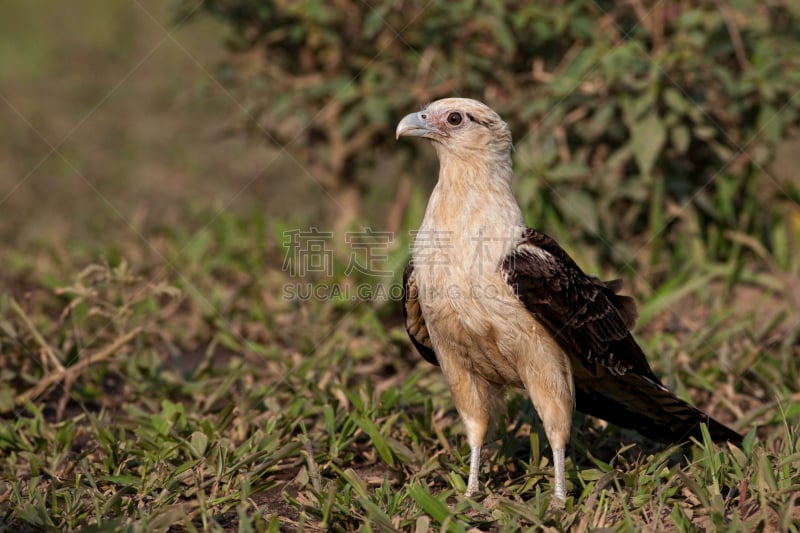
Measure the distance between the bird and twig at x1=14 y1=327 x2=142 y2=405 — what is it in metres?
1.50

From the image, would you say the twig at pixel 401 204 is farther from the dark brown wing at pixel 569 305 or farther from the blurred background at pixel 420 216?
the dark brown wing at pixel 569 305

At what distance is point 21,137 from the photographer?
969 centimetres

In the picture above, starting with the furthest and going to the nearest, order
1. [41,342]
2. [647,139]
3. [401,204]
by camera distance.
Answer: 1. [401,204]
2. [647,139]
3. [41,342]

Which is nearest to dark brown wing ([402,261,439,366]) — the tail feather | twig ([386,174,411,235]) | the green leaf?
the tail feather

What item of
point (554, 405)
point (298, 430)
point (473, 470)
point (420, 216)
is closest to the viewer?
point (554, 405)

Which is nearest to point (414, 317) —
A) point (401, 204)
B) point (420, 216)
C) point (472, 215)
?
point (472, 215)

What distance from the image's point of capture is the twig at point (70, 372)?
14.4ft

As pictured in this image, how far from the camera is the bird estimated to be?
3551 mm

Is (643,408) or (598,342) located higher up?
(598,342)

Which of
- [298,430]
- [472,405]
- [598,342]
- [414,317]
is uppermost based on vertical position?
[598,342]

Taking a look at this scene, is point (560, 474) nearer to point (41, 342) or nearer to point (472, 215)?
point (472, 215)

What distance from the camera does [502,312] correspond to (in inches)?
140

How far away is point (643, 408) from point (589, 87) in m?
2.44

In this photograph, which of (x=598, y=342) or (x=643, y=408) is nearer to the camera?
(x=598, y=342)
